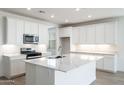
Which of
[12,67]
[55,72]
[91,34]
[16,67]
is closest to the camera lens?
[55,72]

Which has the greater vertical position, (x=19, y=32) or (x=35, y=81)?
(x=19, y=32)

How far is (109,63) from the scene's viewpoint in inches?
213

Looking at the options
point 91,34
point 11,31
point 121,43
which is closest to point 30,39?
point 11,31

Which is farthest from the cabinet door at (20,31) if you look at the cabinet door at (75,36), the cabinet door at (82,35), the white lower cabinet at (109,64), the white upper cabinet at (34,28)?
the white lower cabinet at (109,64)

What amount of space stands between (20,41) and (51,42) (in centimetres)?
316

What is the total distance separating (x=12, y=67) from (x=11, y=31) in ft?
4.87

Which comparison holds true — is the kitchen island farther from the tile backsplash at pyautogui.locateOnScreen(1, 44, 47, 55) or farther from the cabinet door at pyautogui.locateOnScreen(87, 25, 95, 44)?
the cabinet door at pyautogui.locateOnScreen(87, 25, 95, 44)

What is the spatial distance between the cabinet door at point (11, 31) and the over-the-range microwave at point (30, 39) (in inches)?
19.5

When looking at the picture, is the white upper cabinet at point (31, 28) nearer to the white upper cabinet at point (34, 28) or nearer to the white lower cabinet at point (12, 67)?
the white upper cabinet at point (34, 28)

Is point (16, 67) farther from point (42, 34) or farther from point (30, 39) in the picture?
point (42, 34)

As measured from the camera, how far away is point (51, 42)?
7.97 metres

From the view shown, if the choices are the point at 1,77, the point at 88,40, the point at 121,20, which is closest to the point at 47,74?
the point at 1,77
